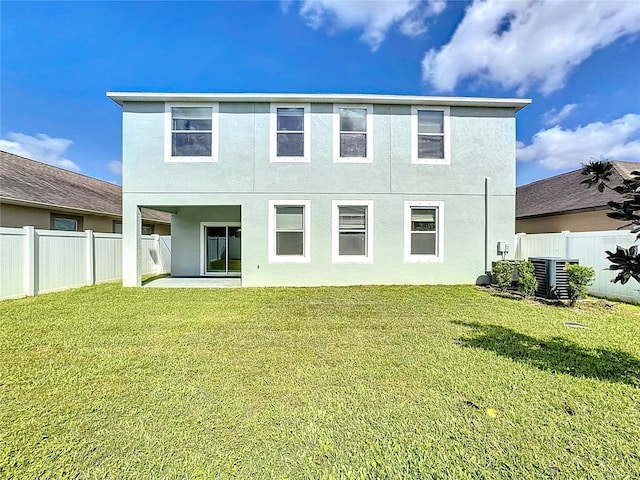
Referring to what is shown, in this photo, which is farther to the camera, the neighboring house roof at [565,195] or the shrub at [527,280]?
the neighboring house roof at [565,195]

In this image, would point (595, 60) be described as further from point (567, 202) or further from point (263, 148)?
point (263, 148)

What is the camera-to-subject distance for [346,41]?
13.2 m

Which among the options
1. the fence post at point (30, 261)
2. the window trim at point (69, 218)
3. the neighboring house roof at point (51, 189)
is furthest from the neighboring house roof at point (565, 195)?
the window trim at point (69, 218)

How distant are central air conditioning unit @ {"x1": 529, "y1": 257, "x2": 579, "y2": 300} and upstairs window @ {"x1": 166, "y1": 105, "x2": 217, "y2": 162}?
36.6ft

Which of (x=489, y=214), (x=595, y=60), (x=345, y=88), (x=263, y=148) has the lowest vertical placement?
(x=489, y=214)

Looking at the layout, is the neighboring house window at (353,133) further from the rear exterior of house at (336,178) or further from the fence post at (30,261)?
the fence post at (30,261)

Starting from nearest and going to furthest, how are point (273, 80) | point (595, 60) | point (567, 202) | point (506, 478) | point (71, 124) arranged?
point (506, 478) < point (273, 80) < point (595, 60) < point (567, 202) < point (71, 124)

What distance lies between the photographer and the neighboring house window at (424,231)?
1084 centimetres

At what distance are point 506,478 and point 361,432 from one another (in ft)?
3.65

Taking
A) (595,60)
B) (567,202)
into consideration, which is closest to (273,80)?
(595,60)

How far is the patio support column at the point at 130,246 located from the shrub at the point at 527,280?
12487 mm

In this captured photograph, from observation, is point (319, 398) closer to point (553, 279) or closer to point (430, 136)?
point (553, 279)

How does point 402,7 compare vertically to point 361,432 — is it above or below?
above

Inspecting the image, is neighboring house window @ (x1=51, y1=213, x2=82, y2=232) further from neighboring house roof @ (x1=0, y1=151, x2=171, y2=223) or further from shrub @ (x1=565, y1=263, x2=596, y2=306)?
shrub @ (x1=565, y1=263, x2=596, y2=306)
